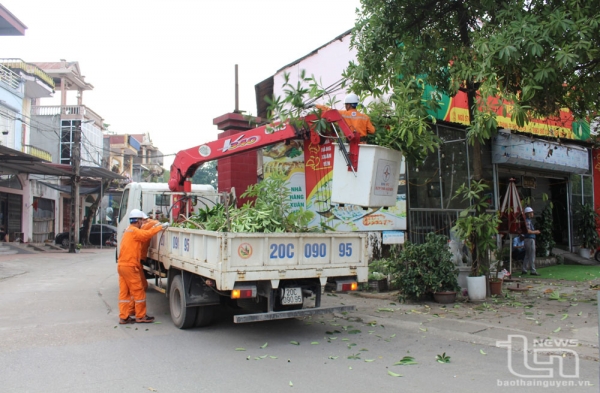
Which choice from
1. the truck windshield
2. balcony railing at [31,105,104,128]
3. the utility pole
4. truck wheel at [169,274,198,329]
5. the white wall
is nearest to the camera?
truck wheel at [169,274,198,329]

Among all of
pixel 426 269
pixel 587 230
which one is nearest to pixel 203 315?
pixel 426 269

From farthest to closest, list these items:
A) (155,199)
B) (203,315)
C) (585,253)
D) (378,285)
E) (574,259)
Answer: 1. (585,253)
2. (574,259)
3. (155,199)
4. (378,285)
5. (203,315)

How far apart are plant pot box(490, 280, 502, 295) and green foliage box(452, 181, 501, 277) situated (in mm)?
484

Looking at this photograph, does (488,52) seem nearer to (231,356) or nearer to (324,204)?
(231,356)

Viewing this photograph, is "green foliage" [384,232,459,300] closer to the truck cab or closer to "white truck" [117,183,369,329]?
"white truck" [117,183,369,329]

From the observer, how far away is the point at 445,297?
27.2 ft

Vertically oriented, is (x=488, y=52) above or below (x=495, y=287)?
above

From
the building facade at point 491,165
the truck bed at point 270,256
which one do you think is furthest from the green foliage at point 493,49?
the truck bed at point 270,256

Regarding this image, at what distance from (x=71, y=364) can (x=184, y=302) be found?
67.8 inches

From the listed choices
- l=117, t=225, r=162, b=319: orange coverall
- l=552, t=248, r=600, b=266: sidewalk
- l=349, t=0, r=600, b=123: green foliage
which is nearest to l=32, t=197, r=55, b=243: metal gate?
l=117, t=225, r=162, b=319: orange coverall

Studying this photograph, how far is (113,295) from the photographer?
10148 millimetres

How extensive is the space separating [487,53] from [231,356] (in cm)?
531

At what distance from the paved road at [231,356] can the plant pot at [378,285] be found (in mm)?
1929

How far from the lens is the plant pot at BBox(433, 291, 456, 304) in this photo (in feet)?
27.2
